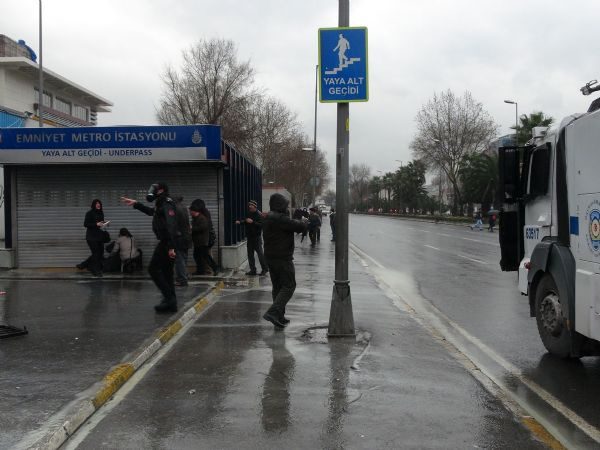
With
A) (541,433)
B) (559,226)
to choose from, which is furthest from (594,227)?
(541,433)

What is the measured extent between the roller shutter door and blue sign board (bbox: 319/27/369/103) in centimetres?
647

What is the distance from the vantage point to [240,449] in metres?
3.90

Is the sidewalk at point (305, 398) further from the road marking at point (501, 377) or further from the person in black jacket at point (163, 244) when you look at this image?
the person in black jacket at point (163, 244)

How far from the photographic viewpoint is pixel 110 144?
12094mm

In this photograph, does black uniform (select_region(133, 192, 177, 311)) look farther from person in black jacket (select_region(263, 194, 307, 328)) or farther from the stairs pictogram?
the stairs pictogram

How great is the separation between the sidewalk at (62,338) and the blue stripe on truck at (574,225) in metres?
Answer: 4.56

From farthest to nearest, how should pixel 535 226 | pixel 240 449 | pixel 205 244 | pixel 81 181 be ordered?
pixel 81 181 → pixel 205 244 → pixel 535 226 → pixel 240 449

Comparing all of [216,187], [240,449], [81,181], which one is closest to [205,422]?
[240,449]

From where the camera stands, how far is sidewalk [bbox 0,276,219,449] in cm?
453

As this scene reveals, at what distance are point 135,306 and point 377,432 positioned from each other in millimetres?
5543

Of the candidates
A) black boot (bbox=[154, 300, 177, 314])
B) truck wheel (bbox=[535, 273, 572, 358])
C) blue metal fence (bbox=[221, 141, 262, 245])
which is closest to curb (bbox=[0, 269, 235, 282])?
blue metal fence (bbox=[221, 141, 262, 245])

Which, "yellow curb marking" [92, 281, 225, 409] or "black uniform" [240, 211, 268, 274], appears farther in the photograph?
"black uniform" [240, 211, 268, 274]

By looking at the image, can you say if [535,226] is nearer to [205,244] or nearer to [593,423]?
[593,423]

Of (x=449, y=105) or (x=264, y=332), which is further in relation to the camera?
(x=449, y=105)
